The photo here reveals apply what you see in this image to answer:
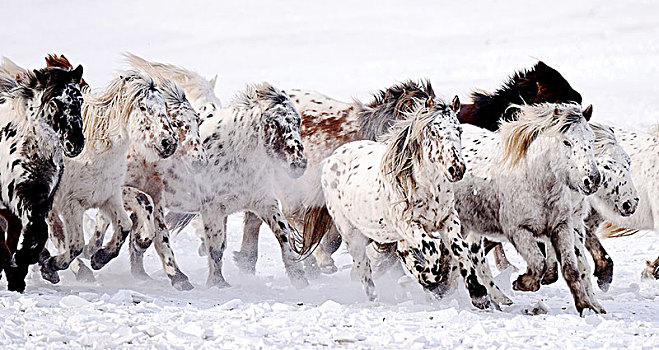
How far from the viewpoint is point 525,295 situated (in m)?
7.27

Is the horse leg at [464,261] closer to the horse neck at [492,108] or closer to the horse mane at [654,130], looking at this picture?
the horse neck at [492,108]

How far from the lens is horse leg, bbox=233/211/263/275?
8781 millimetres

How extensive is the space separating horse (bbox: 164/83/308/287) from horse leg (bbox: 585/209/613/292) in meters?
2.33

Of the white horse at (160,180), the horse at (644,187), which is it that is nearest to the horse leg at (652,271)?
the horse at (644,187)

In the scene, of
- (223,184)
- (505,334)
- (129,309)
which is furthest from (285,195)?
(505,334)

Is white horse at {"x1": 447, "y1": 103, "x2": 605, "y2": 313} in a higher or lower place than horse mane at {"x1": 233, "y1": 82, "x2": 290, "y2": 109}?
lower

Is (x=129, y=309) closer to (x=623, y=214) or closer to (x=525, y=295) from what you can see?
(x=525, y=295)

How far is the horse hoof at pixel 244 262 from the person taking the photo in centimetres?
873

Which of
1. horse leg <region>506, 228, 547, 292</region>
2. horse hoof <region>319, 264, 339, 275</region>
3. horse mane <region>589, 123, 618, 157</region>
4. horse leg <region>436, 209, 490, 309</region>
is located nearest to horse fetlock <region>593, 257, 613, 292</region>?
horse mane <region>589, 123, 618, 157</region>

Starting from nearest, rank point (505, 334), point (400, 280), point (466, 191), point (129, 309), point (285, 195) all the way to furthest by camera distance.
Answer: point (505, 334) → point (129, 309) → point (466, 191) → point (400, 280) → point (285, 195)

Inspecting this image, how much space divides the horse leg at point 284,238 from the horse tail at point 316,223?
0.76 feet

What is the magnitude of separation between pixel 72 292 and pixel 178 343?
1988 mm

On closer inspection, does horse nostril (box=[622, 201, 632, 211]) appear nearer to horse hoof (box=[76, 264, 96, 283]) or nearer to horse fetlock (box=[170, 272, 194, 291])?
horse fetlock (box=[170, 272, 194, 291])

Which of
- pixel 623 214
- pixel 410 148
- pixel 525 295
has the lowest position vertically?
pixel 525 295
